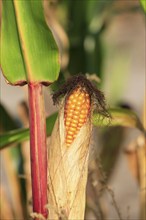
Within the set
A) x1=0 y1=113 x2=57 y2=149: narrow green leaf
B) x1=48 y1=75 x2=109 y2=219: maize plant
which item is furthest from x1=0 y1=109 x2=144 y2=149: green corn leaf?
x1=48 y1=75 x2=109 y2=219: maize plant

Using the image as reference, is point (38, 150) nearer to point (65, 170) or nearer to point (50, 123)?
point (65, 170)

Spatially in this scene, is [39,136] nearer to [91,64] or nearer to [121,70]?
[91,64]

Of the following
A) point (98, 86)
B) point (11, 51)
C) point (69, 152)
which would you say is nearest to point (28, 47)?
point (11, 51)

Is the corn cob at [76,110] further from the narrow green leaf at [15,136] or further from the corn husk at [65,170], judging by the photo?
the narrow green leaf at [15,136]

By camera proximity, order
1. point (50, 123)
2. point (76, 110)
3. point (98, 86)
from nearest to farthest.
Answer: point (76, 110) < point (50, 123) < point (98, 86)

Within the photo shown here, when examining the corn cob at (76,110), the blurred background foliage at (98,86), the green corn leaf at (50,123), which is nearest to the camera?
the corn cob at (76,110)

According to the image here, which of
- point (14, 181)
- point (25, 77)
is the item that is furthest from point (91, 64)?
point (25, 77)

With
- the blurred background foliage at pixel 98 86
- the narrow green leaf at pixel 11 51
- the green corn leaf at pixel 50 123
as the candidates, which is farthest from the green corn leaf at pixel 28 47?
the blurred background foliage at pixel 98 86
